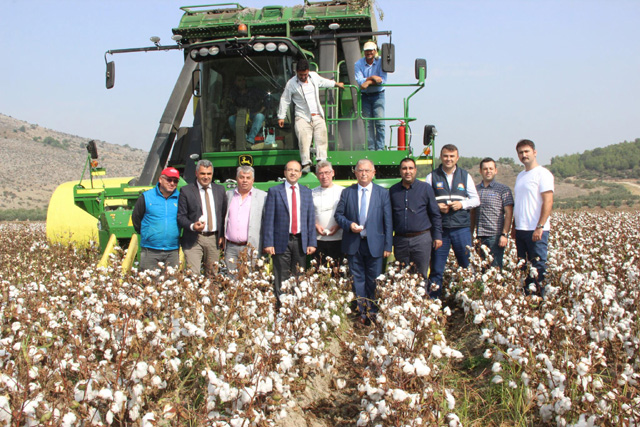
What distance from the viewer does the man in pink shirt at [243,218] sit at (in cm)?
687

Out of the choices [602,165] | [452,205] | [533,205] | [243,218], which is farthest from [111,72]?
[602,165]

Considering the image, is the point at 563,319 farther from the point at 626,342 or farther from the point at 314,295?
the point at 314,295

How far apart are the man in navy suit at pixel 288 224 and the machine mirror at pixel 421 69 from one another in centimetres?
348

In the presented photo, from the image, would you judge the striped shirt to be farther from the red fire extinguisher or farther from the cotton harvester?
the red fire extinguisher

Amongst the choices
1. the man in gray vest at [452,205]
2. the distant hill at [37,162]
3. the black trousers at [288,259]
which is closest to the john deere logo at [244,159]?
the black trousers at [288,259]

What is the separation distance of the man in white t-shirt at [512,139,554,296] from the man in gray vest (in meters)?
0.57

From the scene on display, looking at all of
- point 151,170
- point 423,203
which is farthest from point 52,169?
point 423,203

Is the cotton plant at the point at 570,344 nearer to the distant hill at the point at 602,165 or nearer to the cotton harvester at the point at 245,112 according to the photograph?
the cotton harvester at the point at 245,112

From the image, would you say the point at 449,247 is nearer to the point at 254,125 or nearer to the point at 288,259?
the point at 288,259

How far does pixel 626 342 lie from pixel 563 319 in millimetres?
640

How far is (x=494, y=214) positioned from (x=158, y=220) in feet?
14.4

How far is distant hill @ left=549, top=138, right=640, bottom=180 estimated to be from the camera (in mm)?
64875

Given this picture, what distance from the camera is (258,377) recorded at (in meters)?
3.28

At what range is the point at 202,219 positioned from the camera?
22.7 feet
